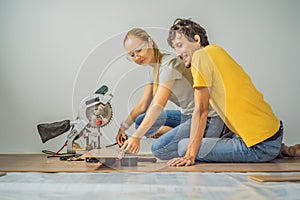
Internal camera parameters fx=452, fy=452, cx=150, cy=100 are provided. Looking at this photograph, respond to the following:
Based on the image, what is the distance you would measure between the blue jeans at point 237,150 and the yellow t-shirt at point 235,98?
0.05m

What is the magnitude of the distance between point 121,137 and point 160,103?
25cm

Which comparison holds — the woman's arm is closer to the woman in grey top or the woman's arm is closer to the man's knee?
the woman in grey top

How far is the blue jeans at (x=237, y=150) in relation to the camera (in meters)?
2.12

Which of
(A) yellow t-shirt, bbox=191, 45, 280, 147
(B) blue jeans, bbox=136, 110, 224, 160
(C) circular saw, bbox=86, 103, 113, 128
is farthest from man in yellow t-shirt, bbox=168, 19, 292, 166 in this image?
(C) circular saw, bbox=86, 103, 113, 128

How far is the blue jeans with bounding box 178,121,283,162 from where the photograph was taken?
2125 mm

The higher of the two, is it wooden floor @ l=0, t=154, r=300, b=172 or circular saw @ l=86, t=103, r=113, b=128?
circular saw @ l=86, t=103, r=113, b=128

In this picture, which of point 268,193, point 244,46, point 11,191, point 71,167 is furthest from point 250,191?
point 244,46

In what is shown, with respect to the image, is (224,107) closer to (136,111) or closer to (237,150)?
(237,150)

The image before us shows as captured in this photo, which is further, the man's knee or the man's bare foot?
the man's bare foot

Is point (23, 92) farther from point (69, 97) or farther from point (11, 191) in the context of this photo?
point (11, 191)

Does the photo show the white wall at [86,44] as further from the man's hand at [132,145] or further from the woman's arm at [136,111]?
the man's hand at [132,145]

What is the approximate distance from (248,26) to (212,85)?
124 centimetres

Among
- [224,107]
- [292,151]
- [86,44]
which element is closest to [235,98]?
[224,107]

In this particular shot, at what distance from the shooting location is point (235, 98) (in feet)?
6.71
